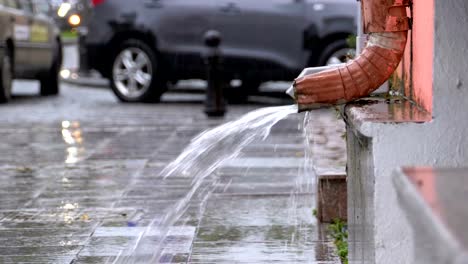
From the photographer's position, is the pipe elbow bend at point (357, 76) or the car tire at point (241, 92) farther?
the car tire at point (241, 92)

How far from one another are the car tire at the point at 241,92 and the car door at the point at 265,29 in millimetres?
1457

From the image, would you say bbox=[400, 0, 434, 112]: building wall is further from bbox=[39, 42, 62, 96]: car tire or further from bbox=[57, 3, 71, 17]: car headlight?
bbox=[57, 3, 71, 17]: car headlight

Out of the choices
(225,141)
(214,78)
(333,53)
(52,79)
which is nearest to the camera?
(225,141)

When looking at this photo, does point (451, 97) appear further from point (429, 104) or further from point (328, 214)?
point (328, 214)

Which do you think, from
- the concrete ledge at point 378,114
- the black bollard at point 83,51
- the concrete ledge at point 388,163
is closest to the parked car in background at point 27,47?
the black bollard at point 83,51

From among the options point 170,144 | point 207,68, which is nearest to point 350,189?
point 170,144

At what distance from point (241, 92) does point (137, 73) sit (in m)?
1.86

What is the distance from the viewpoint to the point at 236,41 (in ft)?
53.3

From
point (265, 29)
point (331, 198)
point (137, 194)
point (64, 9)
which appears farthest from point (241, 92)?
point (331, 198)

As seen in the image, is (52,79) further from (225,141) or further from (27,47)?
(225,141)

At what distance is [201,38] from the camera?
16.3 metres

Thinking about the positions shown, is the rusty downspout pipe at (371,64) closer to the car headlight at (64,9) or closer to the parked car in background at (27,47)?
the parked car in background at (27,47)

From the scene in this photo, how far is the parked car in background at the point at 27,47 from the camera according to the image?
55.6ft

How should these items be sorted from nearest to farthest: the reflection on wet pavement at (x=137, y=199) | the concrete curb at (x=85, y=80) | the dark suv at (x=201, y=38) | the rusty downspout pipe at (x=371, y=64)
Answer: the rusty downspout pipe at (x=371, y=64), the reflection on wet pavement at (x=137, y=199), the dark suv at (x=201, y=38), the concrete curb at (x=85, y=80)
